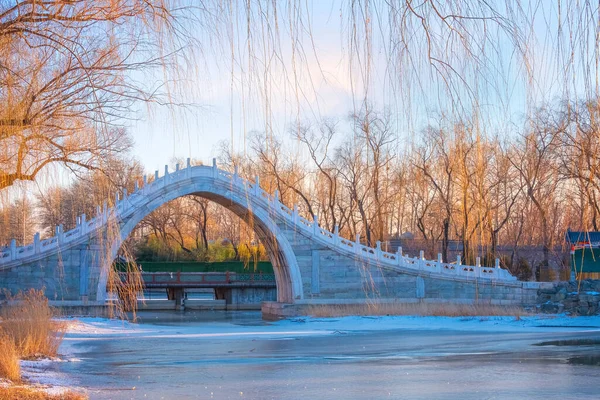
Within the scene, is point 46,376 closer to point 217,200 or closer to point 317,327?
point 317,327

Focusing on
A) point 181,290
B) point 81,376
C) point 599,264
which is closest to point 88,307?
point 181,290

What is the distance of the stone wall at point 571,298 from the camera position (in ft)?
105

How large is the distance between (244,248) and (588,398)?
41.1m

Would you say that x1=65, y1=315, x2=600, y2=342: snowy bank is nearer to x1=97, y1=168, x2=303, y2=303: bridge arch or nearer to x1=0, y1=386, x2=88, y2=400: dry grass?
x1=97, y1=168, x2=303, y2=303: bridge arch

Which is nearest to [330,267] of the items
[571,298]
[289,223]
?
[289,223]

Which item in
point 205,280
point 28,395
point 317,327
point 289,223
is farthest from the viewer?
point 205,280

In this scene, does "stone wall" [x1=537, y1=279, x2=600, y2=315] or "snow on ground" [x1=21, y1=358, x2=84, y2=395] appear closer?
"snow on ground" [x1=21, y1=358, x2=84, y2=395]

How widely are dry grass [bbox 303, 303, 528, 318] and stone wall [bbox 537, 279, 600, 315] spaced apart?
50.8 inches

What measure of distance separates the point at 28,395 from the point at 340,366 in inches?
296

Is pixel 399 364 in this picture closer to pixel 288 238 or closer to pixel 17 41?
pixel 17 41

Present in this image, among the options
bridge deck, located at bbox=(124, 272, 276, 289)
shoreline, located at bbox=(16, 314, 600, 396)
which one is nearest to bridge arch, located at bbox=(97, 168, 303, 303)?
shoreline, located at bbox=(16, 314, 600, 396)

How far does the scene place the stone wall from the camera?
32.0 meters

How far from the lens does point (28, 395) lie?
10.2 metres

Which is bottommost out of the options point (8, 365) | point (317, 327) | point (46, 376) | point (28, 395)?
point (317, 327)
